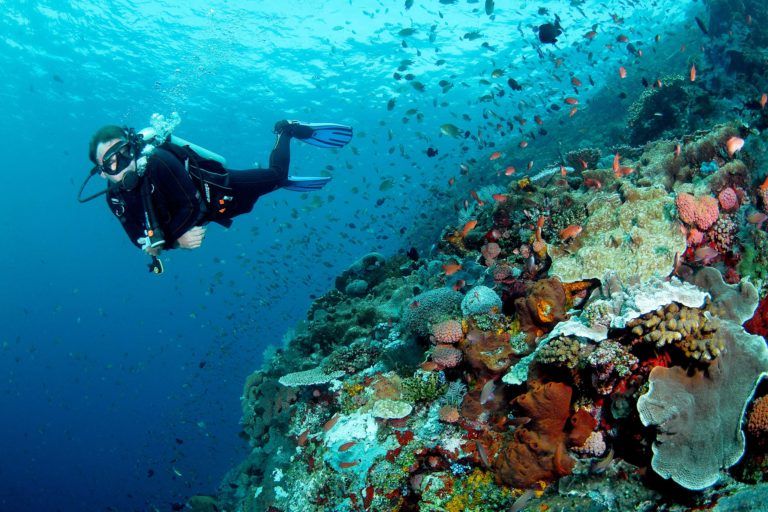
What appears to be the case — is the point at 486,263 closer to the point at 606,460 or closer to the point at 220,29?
the point at 606,460

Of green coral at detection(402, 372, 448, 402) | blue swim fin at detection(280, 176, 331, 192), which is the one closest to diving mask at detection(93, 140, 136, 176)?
blue swim fin at detection(280, 176, 331, 192)

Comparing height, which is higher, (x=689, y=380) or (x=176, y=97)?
(x=176, y=97)

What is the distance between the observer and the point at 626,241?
15.5ft

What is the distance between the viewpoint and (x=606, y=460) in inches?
135

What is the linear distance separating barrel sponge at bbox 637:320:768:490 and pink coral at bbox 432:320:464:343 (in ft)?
7.84

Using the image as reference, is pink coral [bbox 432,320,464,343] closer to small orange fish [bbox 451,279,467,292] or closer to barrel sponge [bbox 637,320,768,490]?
small orange fish [bbox 451,279,467,292]

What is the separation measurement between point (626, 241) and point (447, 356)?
2.57 meters

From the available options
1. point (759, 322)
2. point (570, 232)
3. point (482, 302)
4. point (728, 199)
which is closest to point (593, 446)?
point (759, 322)

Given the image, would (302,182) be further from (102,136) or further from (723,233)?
(723,233)

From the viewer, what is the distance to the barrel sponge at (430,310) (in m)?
6.00

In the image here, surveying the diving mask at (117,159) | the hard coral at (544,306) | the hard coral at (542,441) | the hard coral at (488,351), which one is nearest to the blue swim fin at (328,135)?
the diving mask at (117,159)

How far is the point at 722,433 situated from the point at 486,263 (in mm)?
4146

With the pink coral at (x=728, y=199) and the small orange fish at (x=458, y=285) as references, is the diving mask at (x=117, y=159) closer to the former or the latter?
the small orange fish at (x=458, y=285)

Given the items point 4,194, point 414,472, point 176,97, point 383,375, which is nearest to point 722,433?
point 414,472
